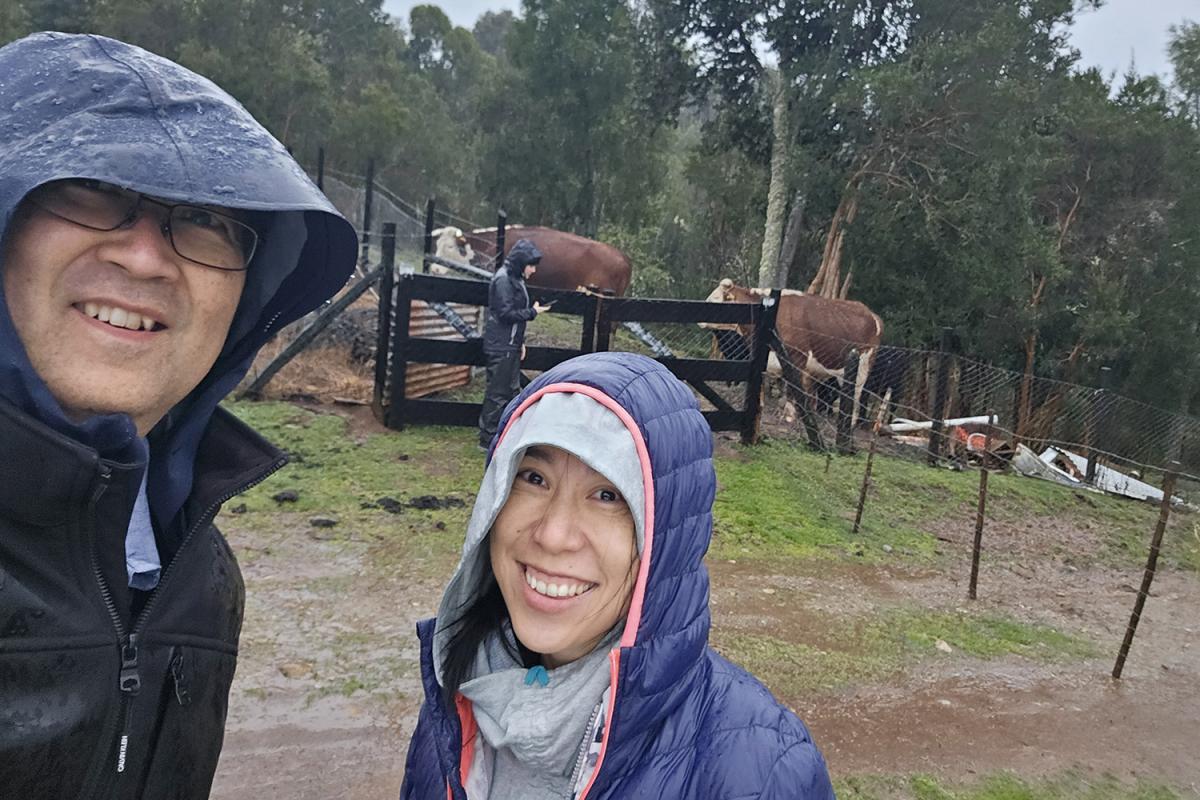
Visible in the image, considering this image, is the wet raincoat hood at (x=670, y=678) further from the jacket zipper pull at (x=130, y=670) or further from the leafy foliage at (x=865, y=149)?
the leafy foliage at (x=865, y=149)

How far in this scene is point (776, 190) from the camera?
17.2 m

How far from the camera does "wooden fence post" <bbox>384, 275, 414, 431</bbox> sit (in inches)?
296

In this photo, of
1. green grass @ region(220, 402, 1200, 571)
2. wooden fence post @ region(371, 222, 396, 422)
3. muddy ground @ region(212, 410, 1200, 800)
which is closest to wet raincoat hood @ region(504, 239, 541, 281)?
wooden fence post @ region(371, 222, 396, 422)

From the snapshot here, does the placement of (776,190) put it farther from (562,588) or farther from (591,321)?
(562,588)

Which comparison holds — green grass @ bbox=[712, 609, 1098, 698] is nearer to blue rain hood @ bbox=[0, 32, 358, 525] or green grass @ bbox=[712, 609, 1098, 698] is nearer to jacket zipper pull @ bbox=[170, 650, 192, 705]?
jacket zipper pull @ bbox=[170, 650, 192, 705]

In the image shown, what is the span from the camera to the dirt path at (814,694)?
329cm

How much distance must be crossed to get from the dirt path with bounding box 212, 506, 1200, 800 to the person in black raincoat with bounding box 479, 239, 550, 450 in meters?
2.39

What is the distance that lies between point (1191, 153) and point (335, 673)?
20014mm

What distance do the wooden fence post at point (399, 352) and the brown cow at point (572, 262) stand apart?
9131 millimetres

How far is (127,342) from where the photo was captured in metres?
1.20

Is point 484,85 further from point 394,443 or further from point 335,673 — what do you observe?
point 335,673

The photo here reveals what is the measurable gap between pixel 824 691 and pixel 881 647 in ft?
2.47

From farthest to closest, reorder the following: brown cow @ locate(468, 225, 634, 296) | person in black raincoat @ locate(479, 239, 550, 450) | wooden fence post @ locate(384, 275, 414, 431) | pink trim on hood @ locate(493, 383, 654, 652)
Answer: brown cow @ locate(468, 225, 634, 296) < wooden fence post @ locate(384, 275, 414, 431) < person in black raincoat @ locate(479, 239, 550, 450) < pink trim on hood @ locate(493, 383, 654, 652)

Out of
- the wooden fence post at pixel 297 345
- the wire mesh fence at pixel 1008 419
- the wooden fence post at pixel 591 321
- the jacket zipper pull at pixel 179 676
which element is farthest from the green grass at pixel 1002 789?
the wooden fence post at pixel 297 345
